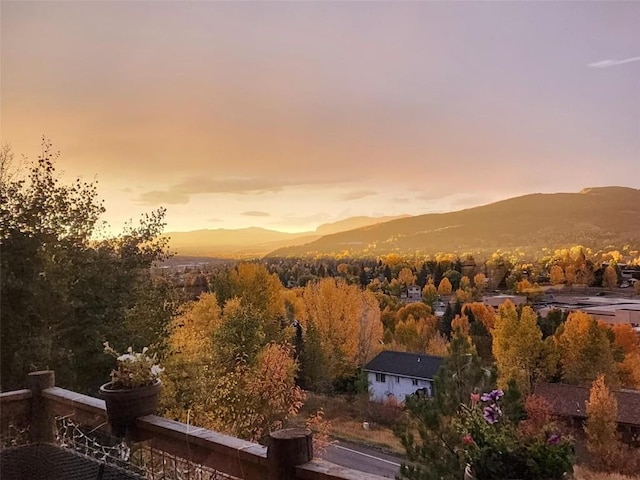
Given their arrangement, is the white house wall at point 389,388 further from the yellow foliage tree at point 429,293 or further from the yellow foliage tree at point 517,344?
the yellow foliage tree at point 429,293

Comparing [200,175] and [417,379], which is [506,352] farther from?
[200,175]

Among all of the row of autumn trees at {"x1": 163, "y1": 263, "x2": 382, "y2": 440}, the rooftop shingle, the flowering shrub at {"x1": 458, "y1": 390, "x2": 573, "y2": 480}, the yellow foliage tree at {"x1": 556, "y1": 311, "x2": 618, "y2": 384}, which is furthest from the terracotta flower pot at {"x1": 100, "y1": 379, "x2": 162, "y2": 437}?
the rooftop shingle

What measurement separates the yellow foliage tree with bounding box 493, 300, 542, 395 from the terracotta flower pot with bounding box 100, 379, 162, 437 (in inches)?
312

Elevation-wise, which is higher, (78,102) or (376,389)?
(78,102)

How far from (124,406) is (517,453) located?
1.23 m

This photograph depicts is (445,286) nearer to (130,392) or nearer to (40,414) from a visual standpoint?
(40,414)

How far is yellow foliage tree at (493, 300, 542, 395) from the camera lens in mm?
8938

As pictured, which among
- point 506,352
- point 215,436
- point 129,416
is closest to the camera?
point 215,436

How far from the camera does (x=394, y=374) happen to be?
41.0ft

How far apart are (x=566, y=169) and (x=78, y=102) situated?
6427mm

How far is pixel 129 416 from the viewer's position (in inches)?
67.2

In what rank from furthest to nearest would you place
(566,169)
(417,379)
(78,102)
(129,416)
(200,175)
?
1. (417,379)
2. (566,169)
3. (200,175)
4. (78,102)
5. (129,416)

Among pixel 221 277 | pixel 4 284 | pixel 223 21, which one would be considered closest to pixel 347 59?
pixel 223 21

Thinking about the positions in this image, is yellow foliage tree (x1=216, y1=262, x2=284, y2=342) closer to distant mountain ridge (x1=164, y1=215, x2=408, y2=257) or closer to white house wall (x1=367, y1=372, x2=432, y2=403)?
distant mountain ridge (x1=164, y1=215, x2=408, y2=257)
